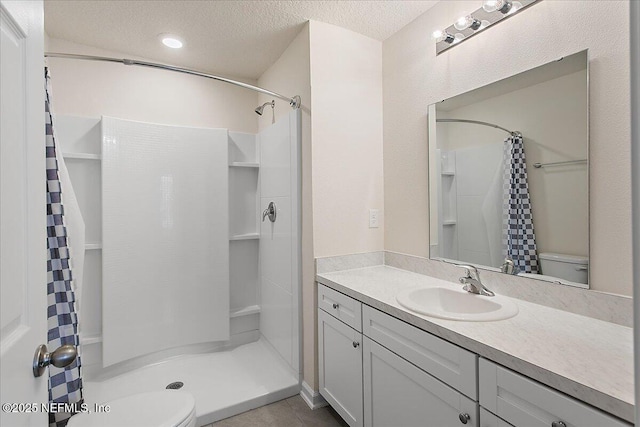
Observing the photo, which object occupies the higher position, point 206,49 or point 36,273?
point 206,49

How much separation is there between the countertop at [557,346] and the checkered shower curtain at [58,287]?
1329mm

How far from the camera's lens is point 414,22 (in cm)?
204

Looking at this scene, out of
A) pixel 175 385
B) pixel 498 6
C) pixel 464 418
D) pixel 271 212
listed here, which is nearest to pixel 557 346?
pixel 464 418

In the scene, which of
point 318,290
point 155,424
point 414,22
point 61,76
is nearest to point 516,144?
point 414,22

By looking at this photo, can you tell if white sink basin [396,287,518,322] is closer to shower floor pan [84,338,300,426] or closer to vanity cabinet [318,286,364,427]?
vanity cabinet [318,286,364,427]

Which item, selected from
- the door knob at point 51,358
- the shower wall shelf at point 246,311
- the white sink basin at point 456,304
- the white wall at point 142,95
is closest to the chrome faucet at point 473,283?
the white sink basin at point 456,304

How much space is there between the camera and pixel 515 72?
4.94 feet

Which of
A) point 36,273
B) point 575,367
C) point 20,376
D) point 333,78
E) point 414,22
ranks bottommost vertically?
point 575,367

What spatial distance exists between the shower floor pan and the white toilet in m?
0.57

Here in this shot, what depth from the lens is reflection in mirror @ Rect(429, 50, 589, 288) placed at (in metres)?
1.31

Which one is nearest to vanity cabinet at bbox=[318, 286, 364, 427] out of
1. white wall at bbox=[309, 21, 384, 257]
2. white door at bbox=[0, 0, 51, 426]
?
white wall at bbox=[309, 21, 384, 257]

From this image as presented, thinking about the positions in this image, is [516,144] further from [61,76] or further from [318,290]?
[61,76]

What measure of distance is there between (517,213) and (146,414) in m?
1.88

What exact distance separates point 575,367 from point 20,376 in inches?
51.6
